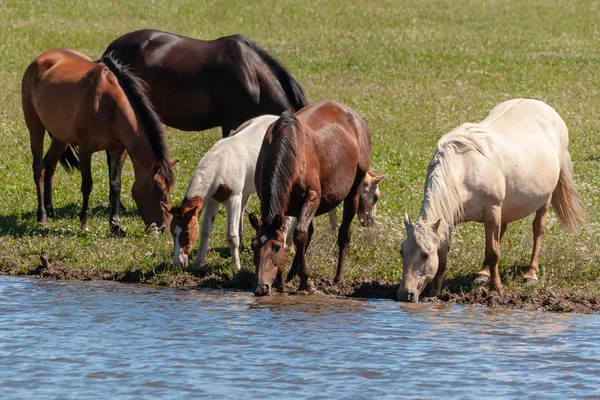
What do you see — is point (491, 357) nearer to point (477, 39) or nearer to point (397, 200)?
point (397, 200)

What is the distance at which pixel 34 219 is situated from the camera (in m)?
12.5

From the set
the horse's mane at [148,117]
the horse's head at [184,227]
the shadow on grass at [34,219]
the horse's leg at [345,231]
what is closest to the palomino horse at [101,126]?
the horse's mane at [148,117]

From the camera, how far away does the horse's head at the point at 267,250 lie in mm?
8953

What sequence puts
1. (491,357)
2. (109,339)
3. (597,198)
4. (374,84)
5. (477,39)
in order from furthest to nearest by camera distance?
(477,39), (374,84), (597,198), (109,339), (491,357)

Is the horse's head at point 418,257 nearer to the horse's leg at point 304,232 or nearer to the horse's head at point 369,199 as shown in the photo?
the horse's leg at point 304,232

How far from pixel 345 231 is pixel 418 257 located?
1651 mm

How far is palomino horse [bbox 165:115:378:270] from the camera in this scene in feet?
33.5

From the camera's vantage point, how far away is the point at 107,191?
44.9 ft

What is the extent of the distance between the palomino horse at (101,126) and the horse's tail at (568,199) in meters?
4.20

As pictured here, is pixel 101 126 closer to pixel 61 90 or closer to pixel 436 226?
pixel 61 90

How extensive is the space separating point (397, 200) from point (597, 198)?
250 cm

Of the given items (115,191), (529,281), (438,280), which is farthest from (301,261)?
(115,191)

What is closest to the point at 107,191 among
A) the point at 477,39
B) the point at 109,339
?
the point at 109,339

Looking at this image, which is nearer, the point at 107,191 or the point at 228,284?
the point at 228,284
